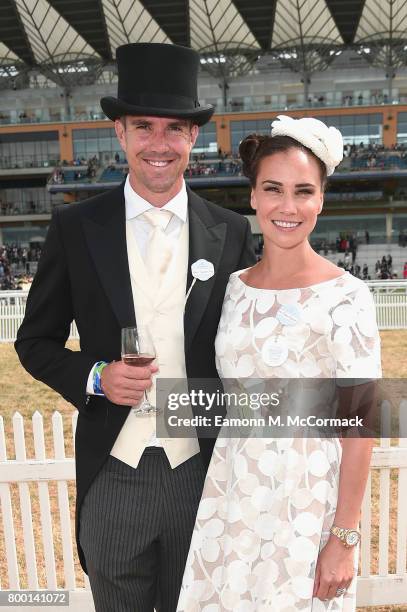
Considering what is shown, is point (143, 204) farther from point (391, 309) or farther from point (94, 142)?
point (94, 142)

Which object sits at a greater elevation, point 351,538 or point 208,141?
point 208,141

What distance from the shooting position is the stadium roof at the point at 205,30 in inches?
1795

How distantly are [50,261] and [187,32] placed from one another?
166 feet

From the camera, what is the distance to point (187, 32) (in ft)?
159

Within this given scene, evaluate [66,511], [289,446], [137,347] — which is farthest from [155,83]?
[66,511]

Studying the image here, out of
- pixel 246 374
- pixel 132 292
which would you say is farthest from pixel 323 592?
pixel 132 292

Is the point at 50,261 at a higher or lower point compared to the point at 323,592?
higher

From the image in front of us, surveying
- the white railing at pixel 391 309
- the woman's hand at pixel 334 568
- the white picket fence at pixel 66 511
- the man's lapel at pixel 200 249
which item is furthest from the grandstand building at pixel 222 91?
the woman's hand at pixel 334 568

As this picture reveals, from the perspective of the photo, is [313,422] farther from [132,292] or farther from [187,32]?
[187,32]

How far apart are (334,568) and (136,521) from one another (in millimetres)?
782

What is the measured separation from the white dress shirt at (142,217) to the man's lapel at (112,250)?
41 mm

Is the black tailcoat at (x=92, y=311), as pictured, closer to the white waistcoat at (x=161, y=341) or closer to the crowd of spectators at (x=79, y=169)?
the white waistcoat at (x=161, y=341)

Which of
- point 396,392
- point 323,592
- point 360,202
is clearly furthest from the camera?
point 360,202

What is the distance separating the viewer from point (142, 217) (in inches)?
102
